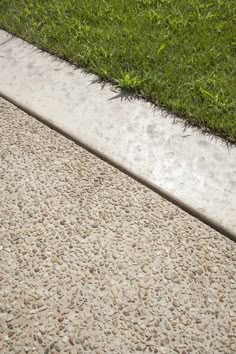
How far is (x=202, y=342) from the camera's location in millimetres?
1676

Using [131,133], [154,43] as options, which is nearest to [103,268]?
[131,133]

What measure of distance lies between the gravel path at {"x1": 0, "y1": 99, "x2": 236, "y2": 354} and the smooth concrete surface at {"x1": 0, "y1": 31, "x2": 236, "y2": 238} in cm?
13

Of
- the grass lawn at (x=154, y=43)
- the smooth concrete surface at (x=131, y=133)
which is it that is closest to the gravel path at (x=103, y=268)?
the smooth concrete surface at (x=131, y=133)

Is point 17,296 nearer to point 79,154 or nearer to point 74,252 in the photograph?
point 74,252

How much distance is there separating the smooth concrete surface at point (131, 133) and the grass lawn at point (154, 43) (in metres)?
0.14

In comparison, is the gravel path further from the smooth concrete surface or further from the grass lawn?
the grass lawn

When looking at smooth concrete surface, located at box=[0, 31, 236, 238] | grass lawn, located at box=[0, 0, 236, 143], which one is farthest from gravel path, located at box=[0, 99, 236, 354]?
grass lawn, located at box=[0, 0, 236, 143]

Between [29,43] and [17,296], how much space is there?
104 inches

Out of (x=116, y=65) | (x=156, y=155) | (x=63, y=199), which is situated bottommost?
(x=63, y=199)

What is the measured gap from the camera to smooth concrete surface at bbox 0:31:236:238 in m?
2.23

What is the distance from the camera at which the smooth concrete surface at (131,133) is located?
223cm

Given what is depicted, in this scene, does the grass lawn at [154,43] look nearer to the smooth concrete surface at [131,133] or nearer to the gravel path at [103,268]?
the smooth concrete surface at [131,133]

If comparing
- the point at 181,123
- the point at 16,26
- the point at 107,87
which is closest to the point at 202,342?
the point at 181,123

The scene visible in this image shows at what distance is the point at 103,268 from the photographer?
1.96 meters
